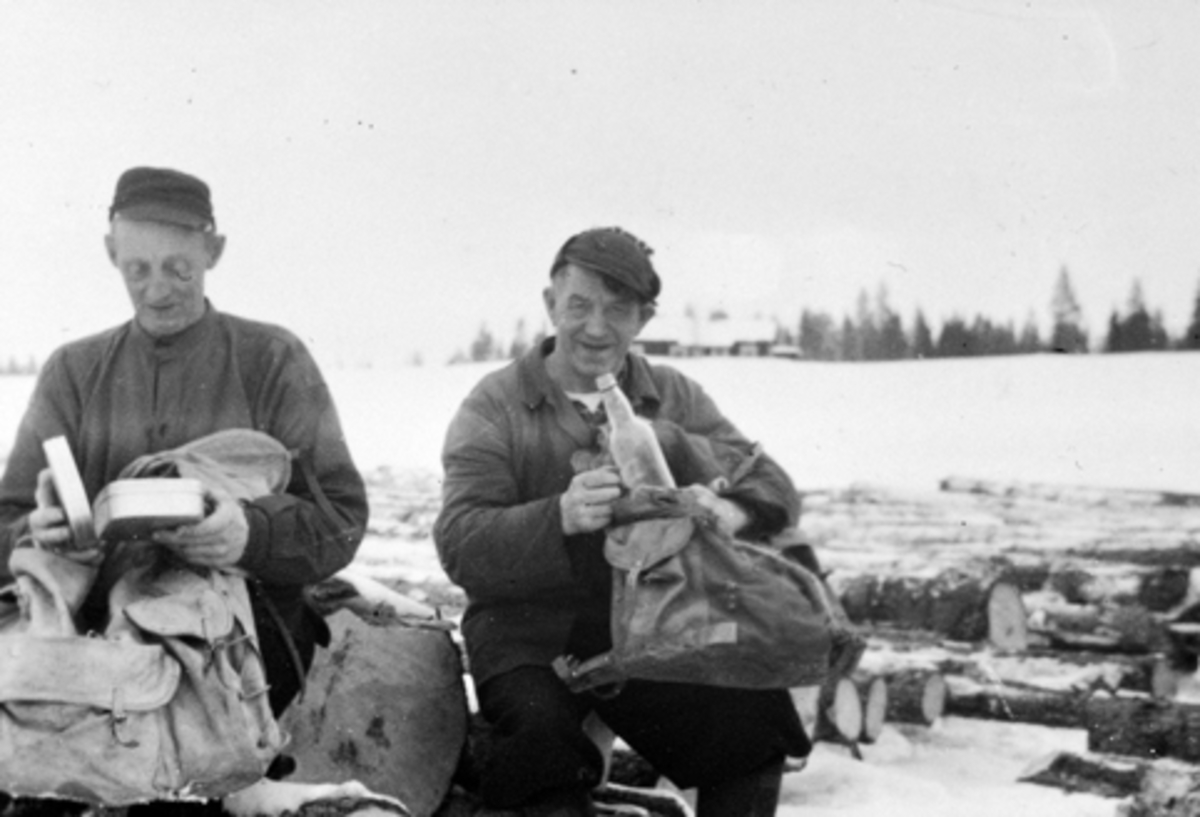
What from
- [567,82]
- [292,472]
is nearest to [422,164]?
[567,82]

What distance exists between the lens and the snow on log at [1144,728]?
12.7 ft

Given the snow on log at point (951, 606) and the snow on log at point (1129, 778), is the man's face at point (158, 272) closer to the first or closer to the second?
the snow on log at point (1129, 778)

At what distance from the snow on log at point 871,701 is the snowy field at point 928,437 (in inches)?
2.5

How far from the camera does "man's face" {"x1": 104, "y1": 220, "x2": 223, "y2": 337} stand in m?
2.87

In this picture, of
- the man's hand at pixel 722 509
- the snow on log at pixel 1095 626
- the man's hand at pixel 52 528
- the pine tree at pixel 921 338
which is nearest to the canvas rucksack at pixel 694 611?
the man's hand at pixel 722 509

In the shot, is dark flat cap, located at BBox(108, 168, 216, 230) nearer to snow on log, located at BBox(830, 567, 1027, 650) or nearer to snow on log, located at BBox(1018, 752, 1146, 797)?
snow on log, located at BBox(1018, 752, 1146, 797)

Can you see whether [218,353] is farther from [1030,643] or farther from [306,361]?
[1030,643]

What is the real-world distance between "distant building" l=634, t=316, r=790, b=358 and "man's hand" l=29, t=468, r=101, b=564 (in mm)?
1696

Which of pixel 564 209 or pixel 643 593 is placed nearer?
pixel 643 593

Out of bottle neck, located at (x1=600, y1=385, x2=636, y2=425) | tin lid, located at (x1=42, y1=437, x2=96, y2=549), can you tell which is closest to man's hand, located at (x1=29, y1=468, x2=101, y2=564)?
tin lid, located at (x1=42, y1=437, x2=96, y2=549)

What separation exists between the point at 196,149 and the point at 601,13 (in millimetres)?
1177

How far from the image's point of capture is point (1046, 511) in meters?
5.10

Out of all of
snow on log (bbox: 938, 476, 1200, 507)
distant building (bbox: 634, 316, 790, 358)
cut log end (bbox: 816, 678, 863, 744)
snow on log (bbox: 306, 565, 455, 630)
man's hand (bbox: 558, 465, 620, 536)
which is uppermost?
distant building (bbox: 634, 316, 790, 358)

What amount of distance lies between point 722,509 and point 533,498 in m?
0.45
